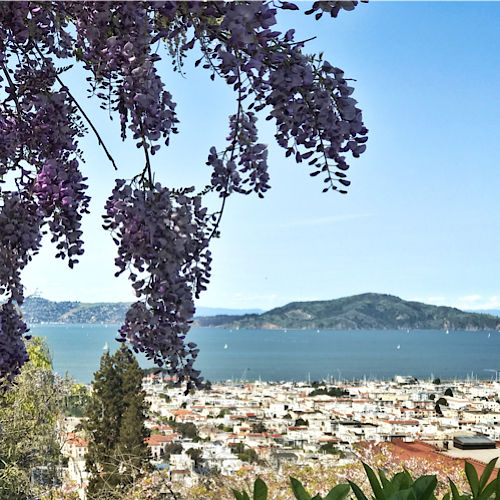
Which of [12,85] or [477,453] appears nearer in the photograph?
[12,85]

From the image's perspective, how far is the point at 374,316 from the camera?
136625 mm

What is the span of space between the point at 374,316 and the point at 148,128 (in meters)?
140

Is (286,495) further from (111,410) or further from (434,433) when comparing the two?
(434,433)

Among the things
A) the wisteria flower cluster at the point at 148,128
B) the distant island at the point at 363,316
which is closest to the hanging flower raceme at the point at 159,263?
the wisteria flower cluster at the point at 148,128

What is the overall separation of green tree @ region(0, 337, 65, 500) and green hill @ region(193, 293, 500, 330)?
117 m

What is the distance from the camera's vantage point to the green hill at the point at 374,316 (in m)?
128

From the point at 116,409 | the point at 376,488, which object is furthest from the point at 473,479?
the point at 116,409

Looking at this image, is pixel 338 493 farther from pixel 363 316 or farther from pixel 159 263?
pixel 363 316

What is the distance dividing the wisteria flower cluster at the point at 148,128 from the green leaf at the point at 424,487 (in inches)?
33.7

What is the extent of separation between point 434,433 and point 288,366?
176 ft

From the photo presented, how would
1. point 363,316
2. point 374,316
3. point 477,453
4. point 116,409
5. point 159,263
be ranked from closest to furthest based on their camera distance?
point 159,263, point 477,453, point 116,409, point 374,316, point 363,316

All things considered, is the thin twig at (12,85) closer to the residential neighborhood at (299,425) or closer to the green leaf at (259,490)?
the green leaf at (259,490)

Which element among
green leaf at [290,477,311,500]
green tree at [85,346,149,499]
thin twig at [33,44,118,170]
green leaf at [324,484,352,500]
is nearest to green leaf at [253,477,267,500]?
green leaf at [290,477,311,500]

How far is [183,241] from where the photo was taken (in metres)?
1.32
